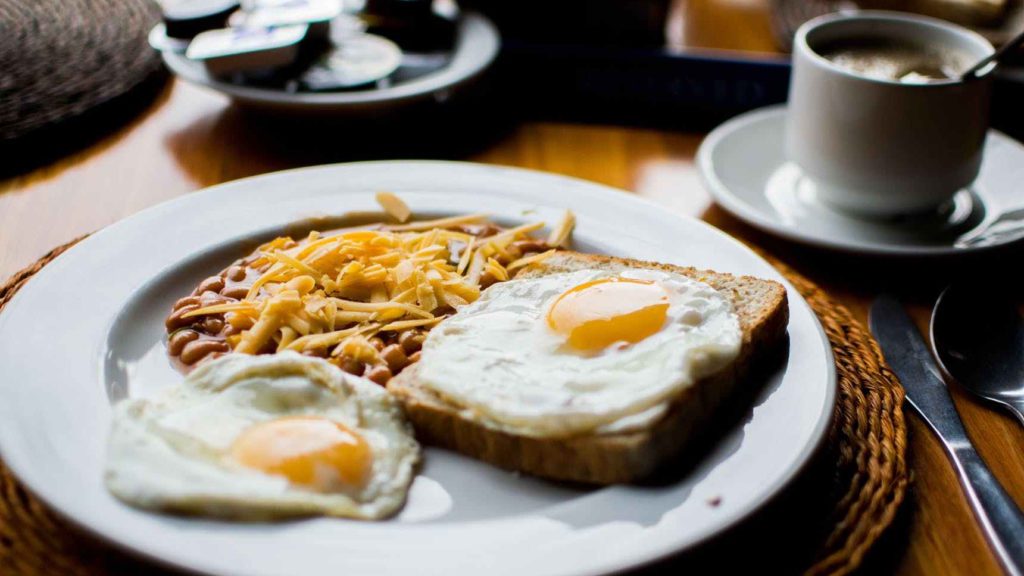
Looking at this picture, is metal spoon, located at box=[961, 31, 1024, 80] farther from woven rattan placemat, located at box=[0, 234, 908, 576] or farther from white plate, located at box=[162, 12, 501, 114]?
white plate, located at box=[162, 12, 501, 114]

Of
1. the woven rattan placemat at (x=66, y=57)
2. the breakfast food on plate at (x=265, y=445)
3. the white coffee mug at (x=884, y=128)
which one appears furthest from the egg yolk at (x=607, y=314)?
the woven rattan placemat at (x=66, y=57)

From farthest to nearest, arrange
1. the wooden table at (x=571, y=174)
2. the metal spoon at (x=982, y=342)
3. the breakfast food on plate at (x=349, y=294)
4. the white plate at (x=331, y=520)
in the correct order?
the metal spoon at (x=982, y=342) < the breakfast food on plate at (x=349, y=294) < the wooden table at (x=571, y=174) < the white plate at (x=331, y=520)

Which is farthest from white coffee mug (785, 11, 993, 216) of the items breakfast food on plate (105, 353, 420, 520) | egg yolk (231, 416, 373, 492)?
egg yolk (231, 416, 373, 492)

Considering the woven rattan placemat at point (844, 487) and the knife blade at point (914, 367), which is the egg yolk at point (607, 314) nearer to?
the woven rattan placemat at point (844, 487)

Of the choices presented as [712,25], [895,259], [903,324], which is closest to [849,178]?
[895,259]

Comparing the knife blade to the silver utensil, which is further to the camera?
the knife blade

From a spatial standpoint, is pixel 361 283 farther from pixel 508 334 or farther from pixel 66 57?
pixel 66 57
